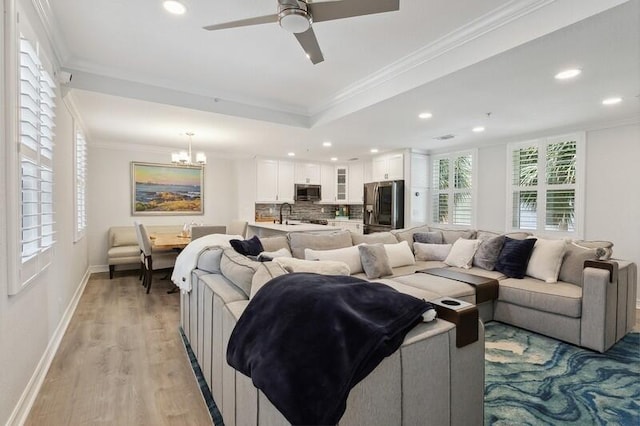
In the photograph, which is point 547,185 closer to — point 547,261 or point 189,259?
point 547,261

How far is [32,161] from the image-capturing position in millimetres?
1984

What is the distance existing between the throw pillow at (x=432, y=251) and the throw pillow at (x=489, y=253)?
1.41ft

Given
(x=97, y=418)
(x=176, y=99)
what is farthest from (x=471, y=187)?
(x=97, y=418)

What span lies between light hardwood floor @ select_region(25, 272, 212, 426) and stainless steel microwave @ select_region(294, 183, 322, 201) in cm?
422

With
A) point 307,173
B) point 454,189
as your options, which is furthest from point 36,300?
point 454,189

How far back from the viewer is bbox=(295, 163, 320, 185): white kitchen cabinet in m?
7.58

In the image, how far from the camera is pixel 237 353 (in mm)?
1304

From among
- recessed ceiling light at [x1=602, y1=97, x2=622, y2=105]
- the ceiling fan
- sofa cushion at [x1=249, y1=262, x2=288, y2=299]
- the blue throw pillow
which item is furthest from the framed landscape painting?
recessed ceiling light at [x1=602, y1=97, x2=622, y2=105]

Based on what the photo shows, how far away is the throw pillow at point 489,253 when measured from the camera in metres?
3.74

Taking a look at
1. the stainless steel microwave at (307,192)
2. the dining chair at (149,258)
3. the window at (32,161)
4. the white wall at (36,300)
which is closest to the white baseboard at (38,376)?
the white wall at (36,300)

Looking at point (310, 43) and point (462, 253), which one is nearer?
point (310, 43)

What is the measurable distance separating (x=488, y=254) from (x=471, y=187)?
7.74ft

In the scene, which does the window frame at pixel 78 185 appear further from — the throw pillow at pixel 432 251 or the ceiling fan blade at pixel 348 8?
the throw pillow at pixel 432 251

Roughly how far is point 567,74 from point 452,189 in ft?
11.5
